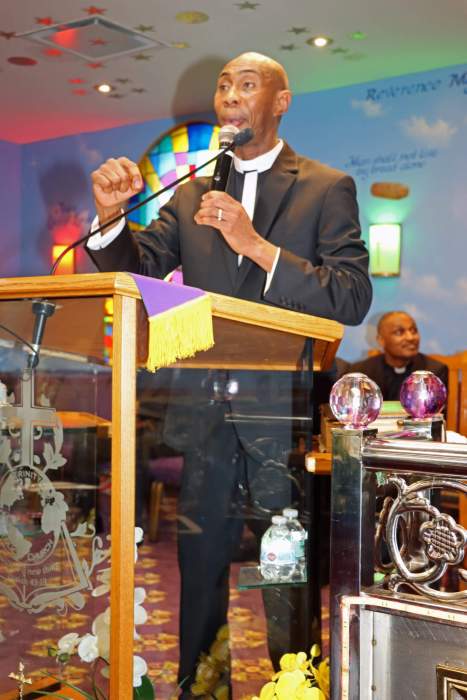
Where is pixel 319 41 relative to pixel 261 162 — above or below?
above

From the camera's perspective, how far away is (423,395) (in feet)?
4.74

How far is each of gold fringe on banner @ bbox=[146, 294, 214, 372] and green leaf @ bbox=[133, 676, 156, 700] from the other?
51 centimetres

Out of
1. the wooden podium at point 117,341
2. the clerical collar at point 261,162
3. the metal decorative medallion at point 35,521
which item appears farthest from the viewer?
the clerical collar at point 261,162

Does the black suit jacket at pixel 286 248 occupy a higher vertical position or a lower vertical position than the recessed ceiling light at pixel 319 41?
lower

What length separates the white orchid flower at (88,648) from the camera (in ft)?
3.99

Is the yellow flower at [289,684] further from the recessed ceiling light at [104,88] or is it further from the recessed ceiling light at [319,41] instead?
the recessed ceiling light at [104,88]

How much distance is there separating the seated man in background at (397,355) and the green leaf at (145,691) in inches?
158

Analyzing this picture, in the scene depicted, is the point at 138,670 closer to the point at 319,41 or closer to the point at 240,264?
the point at 240,264

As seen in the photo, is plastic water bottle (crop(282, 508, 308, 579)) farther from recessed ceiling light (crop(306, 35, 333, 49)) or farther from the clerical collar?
recessed ceiling light (crop(306, 35, 333, 49))

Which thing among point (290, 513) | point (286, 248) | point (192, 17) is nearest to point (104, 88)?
point (192, 17)

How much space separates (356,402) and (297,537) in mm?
514

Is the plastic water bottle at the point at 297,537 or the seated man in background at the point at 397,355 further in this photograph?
the seated man in background at the point at 397,355

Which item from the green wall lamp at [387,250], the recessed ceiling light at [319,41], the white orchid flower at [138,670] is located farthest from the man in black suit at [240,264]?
the green wall lamp at [387,250]

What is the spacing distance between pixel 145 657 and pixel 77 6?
4710mm
